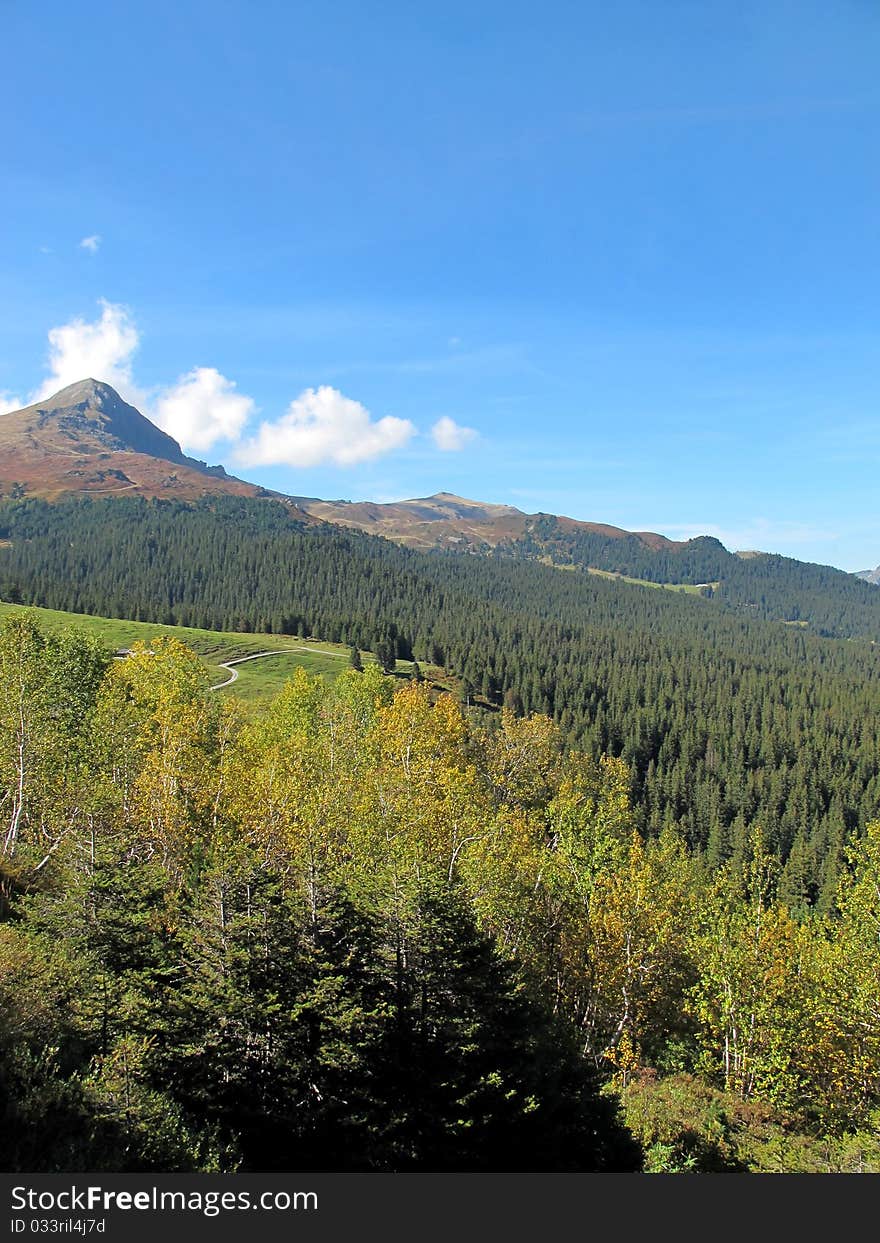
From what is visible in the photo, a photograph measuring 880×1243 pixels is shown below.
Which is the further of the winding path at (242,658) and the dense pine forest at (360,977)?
the winding path at (242,658)

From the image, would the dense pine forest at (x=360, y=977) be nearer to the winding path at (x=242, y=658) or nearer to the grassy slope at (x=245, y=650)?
the winding path at (x=242, y=658)

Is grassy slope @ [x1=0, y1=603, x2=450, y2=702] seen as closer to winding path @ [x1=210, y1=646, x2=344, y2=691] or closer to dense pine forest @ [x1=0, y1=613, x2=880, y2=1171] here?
winding path @ [x1=210, y1=646, x2=344, y2=691]

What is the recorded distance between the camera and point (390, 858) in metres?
32.2

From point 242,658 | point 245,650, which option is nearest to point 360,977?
point 242,658

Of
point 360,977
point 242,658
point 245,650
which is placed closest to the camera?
point 360,977

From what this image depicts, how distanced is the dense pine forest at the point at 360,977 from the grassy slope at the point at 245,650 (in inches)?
3096

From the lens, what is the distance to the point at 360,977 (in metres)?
21.3

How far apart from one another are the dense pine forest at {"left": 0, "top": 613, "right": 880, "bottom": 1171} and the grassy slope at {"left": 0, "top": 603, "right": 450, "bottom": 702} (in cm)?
7863

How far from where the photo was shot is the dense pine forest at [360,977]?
17062mm

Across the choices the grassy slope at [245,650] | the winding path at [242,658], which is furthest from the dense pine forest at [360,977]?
the grassy slope at [245,650]

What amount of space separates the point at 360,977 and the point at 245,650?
5983 inches

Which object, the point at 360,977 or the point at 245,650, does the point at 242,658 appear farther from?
the point at 360,977

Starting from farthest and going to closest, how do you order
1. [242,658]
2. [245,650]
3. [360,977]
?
[245,650], [242,658], [360,977]
